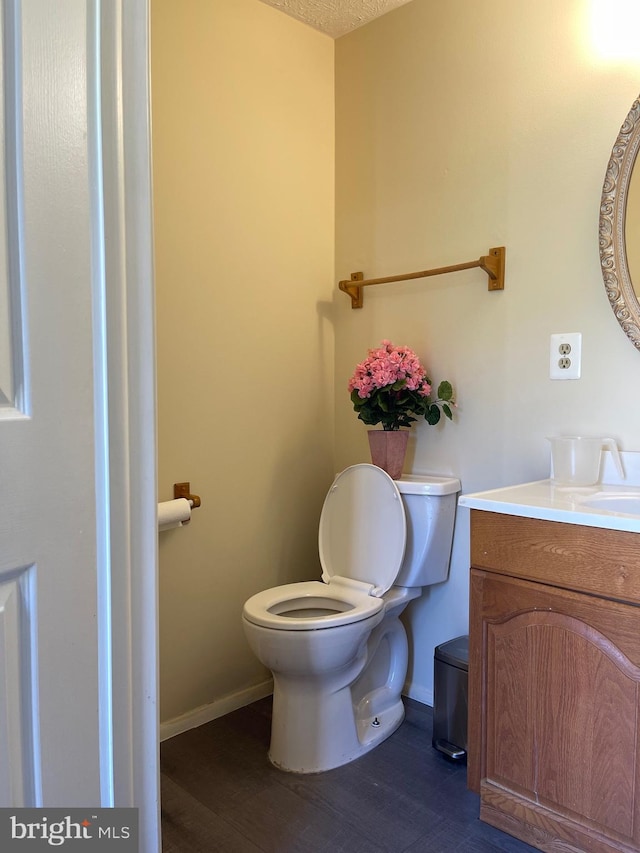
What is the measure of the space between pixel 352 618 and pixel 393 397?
70cm

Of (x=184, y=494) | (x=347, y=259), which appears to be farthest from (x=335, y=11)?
(x=184, y=494)

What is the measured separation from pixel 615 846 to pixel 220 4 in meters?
2.48

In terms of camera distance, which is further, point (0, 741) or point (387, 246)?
point (387, 246)

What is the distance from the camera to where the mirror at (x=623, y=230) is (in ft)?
5.27

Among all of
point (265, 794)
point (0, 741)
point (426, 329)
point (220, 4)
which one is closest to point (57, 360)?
point (0, 741)

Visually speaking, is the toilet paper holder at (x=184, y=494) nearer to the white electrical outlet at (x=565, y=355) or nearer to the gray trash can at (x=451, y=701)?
the gray trash can at (x=451, y=701)

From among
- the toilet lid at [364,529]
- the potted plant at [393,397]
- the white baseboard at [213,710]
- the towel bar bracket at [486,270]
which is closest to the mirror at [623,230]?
the towel bar bracket at [486,270]

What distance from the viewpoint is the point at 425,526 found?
1.94 metres

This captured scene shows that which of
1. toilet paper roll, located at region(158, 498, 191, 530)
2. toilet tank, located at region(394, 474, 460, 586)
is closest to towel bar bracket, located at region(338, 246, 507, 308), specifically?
toilet tank, located at region(394, 474, 460, 586)

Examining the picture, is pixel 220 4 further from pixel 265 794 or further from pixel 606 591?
pixel 265 794

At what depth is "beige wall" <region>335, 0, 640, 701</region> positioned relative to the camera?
170 centimetres

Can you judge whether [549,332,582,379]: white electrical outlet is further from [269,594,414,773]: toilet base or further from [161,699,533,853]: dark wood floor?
[161,699,533,853]: dark wood floor

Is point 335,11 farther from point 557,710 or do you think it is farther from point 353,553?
point 557,710

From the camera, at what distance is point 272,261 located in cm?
218
